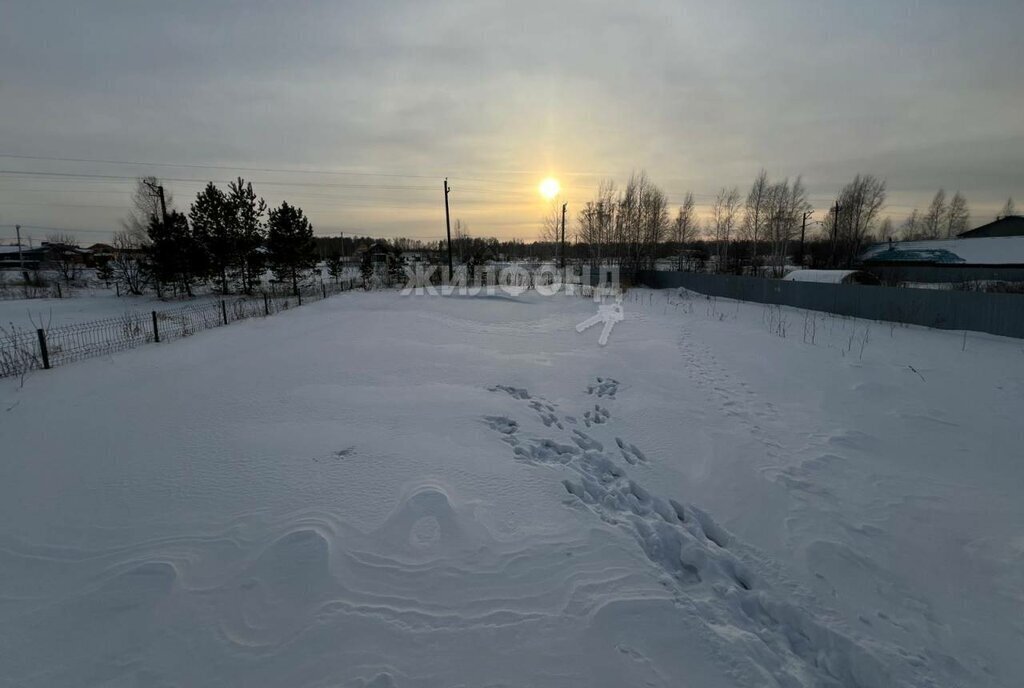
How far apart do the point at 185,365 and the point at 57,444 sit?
3264 millimetres

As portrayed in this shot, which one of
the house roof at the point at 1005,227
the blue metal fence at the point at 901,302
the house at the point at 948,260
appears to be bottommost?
the blue metal fence at the point at 901,302

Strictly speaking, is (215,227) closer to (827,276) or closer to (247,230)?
(247,230)

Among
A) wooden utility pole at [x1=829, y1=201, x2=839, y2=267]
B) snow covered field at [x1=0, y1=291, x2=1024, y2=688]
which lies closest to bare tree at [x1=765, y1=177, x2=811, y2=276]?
wooden utility pole at [x1=829, y1=201, x2=839, y2=267]

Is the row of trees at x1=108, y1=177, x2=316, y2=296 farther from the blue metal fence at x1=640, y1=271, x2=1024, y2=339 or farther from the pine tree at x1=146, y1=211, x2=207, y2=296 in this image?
the blue metal fence at x1=640, y1=271, x2=1024, y2=339

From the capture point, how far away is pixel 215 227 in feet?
87.7

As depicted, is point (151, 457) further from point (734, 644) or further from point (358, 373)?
point (734, 644)

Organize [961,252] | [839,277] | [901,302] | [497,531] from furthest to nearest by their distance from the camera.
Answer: [961,252]
[839,277]
[901,302]
[497,531]

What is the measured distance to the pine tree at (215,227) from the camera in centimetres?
2650

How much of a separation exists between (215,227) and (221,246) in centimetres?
117

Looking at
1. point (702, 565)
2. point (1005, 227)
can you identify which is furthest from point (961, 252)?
point (702, 565)

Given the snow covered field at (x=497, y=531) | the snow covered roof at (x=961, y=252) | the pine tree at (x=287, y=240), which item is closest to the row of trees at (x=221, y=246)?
the pine tree at (x=287, y=240)

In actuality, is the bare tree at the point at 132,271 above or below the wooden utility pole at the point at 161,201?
below

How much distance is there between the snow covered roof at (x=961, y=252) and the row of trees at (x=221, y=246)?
153ft

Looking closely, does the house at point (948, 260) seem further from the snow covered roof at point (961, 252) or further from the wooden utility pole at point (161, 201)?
the wooden utility pole at point (161, 201)
